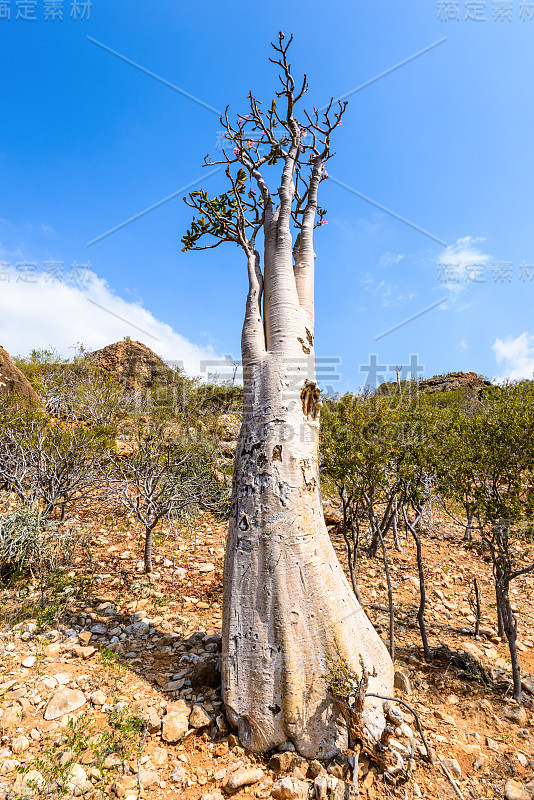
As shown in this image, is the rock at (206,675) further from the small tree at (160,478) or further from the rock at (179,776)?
the small tree at (160,478)

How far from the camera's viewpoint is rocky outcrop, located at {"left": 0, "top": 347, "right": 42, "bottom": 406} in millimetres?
9353

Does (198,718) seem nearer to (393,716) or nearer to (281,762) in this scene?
(281,762)

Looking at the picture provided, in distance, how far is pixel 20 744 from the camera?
2441mm

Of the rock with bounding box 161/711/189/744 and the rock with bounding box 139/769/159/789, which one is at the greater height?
the rock with bounding box 161/711/189/744

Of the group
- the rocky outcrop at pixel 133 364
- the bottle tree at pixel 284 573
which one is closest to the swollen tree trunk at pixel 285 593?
the bottle tree at pixel 284 573

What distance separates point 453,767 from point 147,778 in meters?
2.08

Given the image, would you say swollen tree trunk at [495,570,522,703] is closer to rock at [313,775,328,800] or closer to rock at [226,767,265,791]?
rock at [313,775,328,800]

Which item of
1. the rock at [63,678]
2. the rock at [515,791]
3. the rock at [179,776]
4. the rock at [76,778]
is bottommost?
the rock at [515,791]

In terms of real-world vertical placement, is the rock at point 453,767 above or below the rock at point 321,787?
below

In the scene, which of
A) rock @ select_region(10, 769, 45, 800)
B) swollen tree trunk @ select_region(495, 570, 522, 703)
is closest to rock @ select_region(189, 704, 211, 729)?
rock @ select_region(10, 769, 45, 800)

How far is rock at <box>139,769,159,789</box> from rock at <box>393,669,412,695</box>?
218 centimetres

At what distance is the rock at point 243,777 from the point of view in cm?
234

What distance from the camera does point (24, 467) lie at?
6.00 m

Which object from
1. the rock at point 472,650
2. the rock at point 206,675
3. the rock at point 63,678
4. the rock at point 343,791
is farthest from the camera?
the rock at point 472,650
